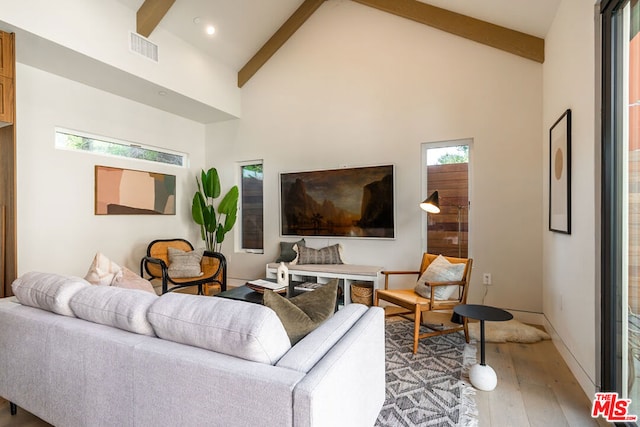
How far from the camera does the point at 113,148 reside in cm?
418

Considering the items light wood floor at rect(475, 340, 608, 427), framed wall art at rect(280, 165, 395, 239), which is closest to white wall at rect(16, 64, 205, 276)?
framed wall art at rect(280, 165, 395, 239)

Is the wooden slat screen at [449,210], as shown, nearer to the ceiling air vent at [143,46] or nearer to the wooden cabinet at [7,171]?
the ceiling air vent at [143,46]

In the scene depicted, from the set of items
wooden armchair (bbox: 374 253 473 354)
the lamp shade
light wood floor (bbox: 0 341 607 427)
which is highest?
the lamp shade

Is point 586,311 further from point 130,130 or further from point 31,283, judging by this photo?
point 130,130

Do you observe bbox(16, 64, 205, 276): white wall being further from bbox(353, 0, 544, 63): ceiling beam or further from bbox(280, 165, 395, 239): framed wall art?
bbox(353, 0, 544, 63): ceiling beam

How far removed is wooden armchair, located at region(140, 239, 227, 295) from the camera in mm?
3818

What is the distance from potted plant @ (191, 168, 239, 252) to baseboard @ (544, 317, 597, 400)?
3995 millimetres

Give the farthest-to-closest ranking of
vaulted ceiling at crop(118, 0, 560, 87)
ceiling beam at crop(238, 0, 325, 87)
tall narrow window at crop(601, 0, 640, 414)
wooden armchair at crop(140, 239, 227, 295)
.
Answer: ceiling beam at crop(238, 0, 325, 87), wooden armchair at crop(140, 239, 227, 295), vaulted ceiling at crop(118, 0, 560, 87), tall narrow window at crop(601, 0, 640, 414)

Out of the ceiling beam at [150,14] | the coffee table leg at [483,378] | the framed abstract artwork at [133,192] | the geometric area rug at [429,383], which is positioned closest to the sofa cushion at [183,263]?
the framed abstract artwork at [133,192]

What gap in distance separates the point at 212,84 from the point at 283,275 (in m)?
2.95

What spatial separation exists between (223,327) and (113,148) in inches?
156

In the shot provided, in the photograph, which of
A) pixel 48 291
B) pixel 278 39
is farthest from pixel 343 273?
pixel 278 39

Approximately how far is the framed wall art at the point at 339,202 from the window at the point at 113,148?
1.70m

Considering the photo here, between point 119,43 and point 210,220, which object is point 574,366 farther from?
point 119,43
